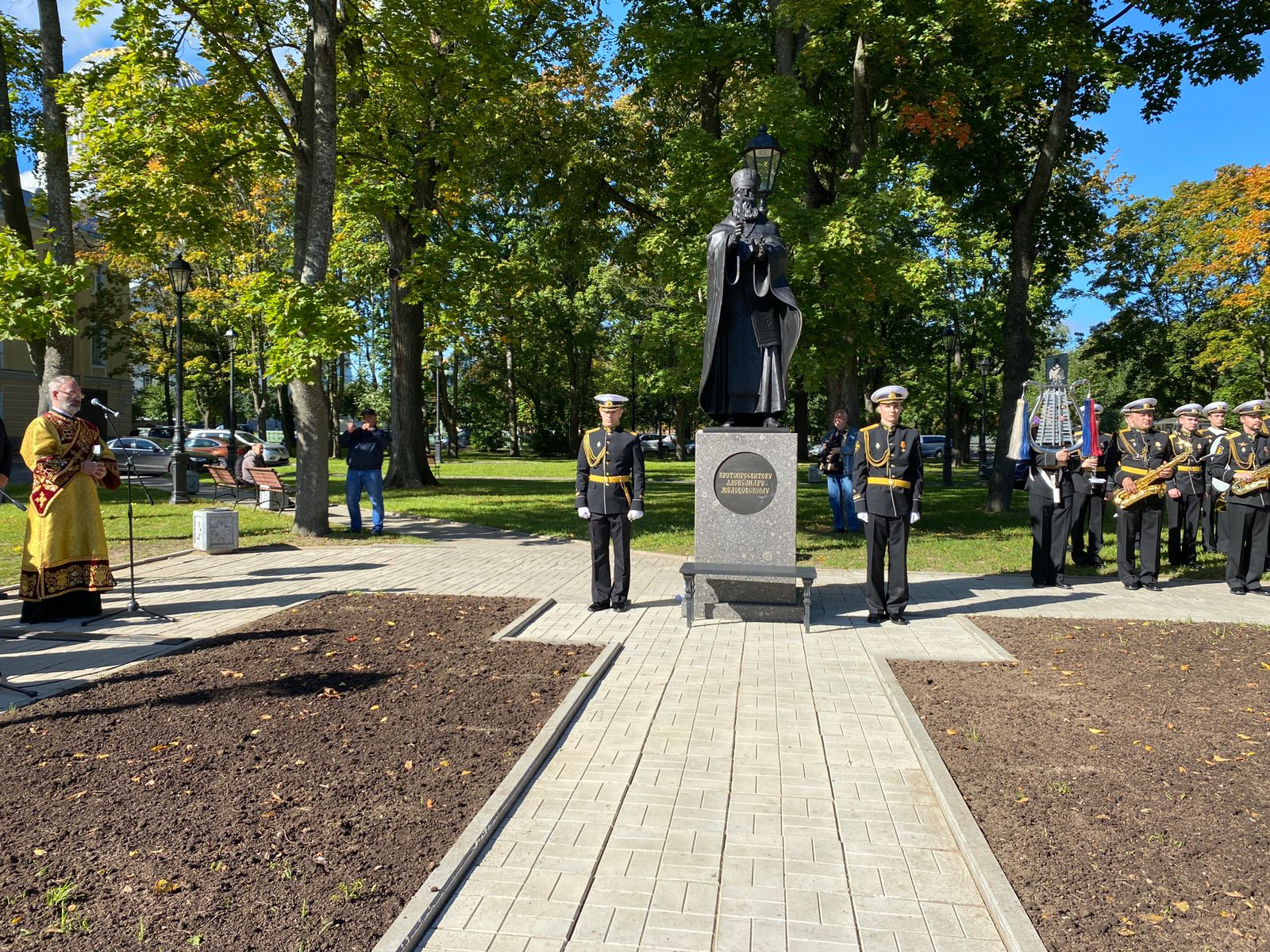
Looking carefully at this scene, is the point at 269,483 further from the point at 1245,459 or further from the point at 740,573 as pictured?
the point at 1245,459

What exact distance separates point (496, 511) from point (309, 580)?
316 inches

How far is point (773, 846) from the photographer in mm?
3738

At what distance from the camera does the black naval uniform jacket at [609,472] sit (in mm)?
8586

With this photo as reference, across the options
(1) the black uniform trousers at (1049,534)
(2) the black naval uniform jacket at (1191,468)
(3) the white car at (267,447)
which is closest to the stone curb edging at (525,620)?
(1) the black uniform trousers at (1049,534)

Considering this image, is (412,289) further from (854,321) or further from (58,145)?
(854,321)

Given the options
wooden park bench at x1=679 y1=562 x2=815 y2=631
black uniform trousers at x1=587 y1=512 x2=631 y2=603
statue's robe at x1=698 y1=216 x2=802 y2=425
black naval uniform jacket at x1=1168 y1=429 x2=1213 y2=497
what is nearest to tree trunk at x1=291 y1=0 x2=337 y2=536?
black uniform trousers at x1=587 y1=512 x2=631 y2=603

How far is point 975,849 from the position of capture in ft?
11.9

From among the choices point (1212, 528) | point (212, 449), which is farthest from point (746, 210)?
point (212, 449)

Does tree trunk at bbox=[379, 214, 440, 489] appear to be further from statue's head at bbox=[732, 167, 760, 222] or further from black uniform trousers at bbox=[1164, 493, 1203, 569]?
black uniform trousers at bbox=[1164, 493, 1203, 569]

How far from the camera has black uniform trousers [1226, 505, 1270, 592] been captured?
32.8 feet

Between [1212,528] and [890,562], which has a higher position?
[890,562]

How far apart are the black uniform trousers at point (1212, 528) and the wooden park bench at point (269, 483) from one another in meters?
15.9

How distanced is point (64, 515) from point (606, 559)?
16.6ft

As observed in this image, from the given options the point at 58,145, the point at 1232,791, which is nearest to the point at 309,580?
the point at 1232,791
